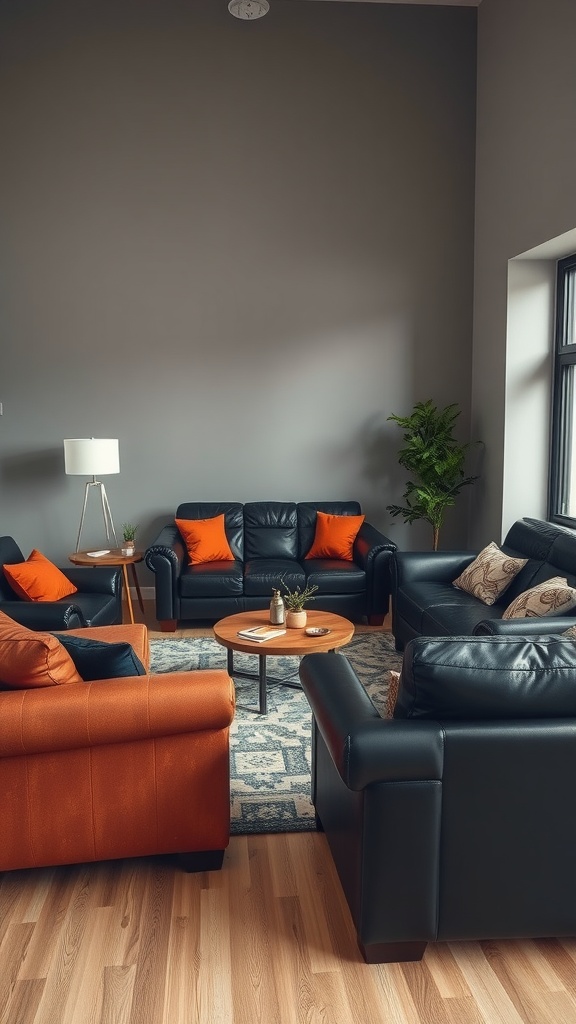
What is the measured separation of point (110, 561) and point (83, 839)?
133 inches

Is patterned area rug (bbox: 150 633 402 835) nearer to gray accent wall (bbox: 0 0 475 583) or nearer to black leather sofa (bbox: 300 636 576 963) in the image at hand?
black leather sofa (bbox: 300 636 576 963)

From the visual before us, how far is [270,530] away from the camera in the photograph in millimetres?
6438

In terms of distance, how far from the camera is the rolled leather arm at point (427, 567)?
5.31m

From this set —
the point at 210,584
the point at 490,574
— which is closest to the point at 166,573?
the point at 210,584

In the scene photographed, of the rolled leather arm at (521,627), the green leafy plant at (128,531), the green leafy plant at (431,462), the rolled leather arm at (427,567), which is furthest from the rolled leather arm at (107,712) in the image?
the green leafy plant at (431,462)

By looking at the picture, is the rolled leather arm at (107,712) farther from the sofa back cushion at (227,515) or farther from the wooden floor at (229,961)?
the sofa back cushion at (227,515)

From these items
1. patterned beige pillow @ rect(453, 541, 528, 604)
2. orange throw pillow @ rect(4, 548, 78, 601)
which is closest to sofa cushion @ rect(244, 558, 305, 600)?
patterned beige pillow @ rect(453, 541, 528, 604)

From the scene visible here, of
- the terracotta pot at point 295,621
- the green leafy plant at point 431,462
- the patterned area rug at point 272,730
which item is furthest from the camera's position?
the green leafy plant at point 431,462

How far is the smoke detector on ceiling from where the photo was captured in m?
5.86

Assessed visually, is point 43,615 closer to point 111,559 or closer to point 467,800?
point 111,559

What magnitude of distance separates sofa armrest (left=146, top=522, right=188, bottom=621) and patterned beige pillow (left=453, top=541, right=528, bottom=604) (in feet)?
6.35

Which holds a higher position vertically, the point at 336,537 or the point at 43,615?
the point at 336,537

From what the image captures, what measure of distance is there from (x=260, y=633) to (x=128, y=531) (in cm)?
238

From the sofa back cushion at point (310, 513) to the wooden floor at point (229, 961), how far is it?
12.3 feet
